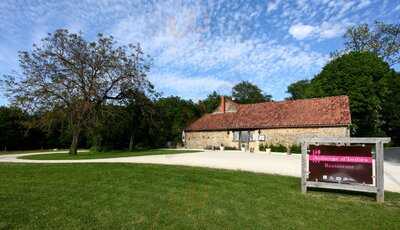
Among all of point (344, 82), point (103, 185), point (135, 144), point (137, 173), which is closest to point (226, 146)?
point (135, 144)

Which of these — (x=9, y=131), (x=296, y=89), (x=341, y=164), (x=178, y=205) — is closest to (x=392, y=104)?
(x=296, y=89)

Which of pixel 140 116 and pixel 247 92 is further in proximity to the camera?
pixel 247 92

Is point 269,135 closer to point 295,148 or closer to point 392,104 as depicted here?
point 295,148

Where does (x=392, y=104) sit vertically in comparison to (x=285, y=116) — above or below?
above

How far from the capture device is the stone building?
92.3 ft

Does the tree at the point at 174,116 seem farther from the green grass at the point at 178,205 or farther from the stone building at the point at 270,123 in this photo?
the green grass at the point at 178,205

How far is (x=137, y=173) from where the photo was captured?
445 inches

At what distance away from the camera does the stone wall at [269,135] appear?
27672 mm

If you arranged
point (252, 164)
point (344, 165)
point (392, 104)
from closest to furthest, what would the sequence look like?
1. point (344, 165)
2. point (252, 164)
3. point (392, 104)

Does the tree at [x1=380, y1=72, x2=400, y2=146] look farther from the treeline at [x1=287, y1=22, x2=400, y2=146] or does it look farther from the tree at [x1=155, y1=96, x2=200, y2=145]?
the tree at [x1=155, y1=96, x2=200, y2=145]

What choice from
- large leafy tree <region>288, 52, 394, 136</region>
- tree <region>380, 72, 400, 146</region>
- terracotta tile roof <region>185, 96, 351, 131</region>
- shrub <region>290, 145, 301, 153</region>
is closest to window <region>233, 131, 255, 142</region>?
terracotta tile roof <region>185, 96, 351, 131</region>

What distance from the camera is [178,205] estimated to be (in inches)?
279

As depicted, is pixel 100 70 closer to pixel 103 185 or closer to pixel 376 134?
pixel 103 185

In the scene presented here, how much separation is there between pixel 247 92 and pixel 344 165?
62.2 meters
